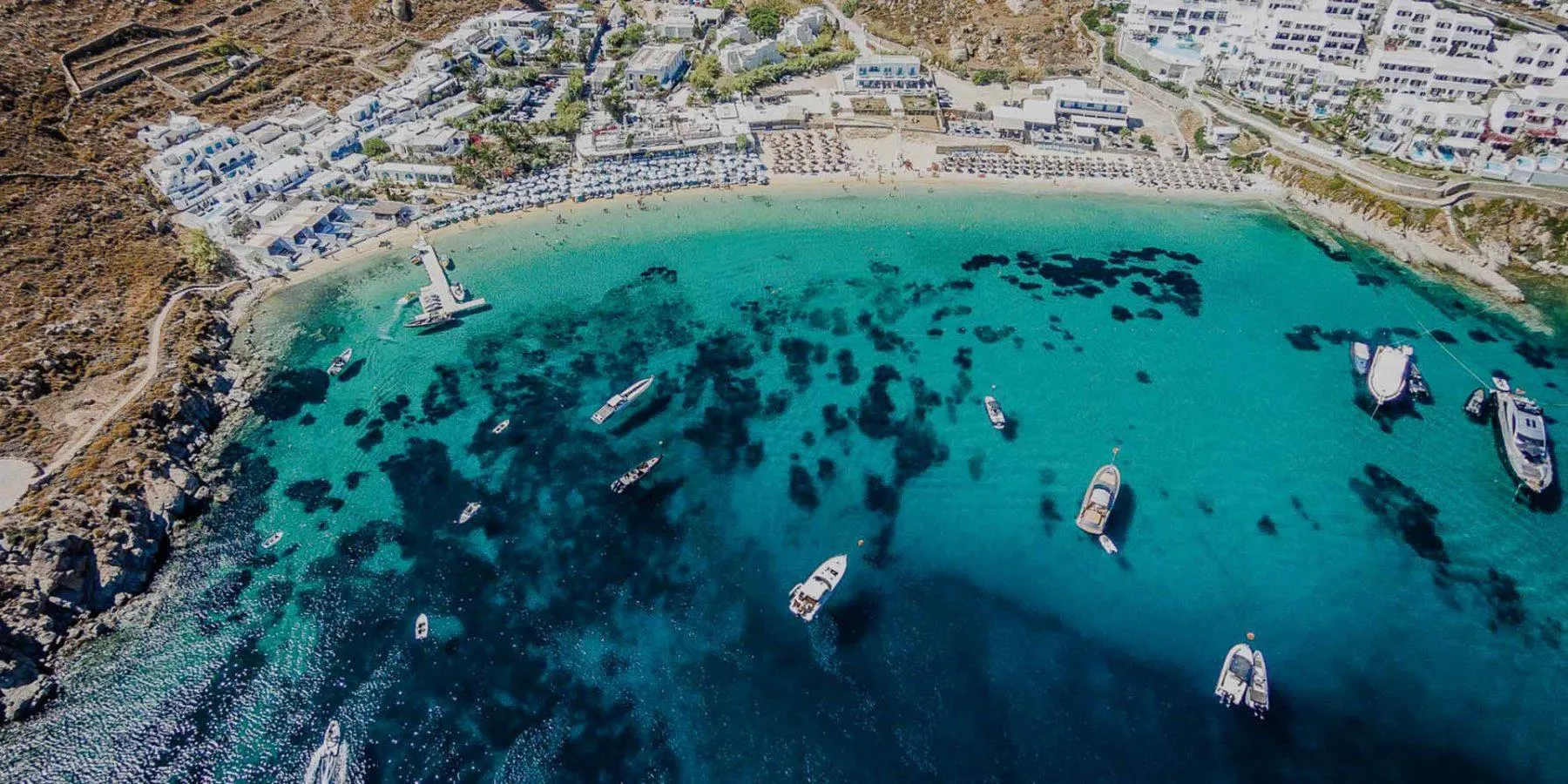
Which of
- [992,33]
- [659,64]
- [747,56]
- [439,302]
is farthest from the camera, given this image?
[992,33]

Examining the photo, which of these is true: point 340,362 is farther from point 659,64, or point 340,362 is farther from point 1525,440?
point 1525,440

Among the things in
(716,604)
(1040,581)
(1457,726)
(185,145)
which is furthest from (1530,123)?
(185,145)

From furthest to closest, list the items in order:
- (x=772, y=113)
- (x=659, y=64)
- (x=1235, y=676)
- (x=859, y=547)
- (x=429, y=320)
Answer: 1. (x=659, y=64)
2. (x=772, y=113)
3. (x=429, y=320)
4. (x=859, y=547)
5. (x=1235, y=676)

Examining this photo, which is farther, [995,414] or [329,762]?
[995,414]

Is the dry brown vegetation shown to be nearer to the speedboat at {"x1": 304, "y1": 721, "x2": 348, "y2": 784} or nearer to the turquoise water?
the turquoise water

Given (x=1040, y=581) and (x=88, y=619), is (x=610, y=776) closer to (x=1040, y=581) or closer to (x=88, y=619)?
(x=1040, y=581)

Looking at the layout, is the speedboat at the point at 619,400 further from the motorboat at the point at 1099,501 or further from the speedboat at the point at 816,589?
the motorboat at the point at 1099,501

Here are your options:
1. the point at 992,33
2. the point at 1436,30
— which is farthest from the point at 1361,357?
the point at 992,33
